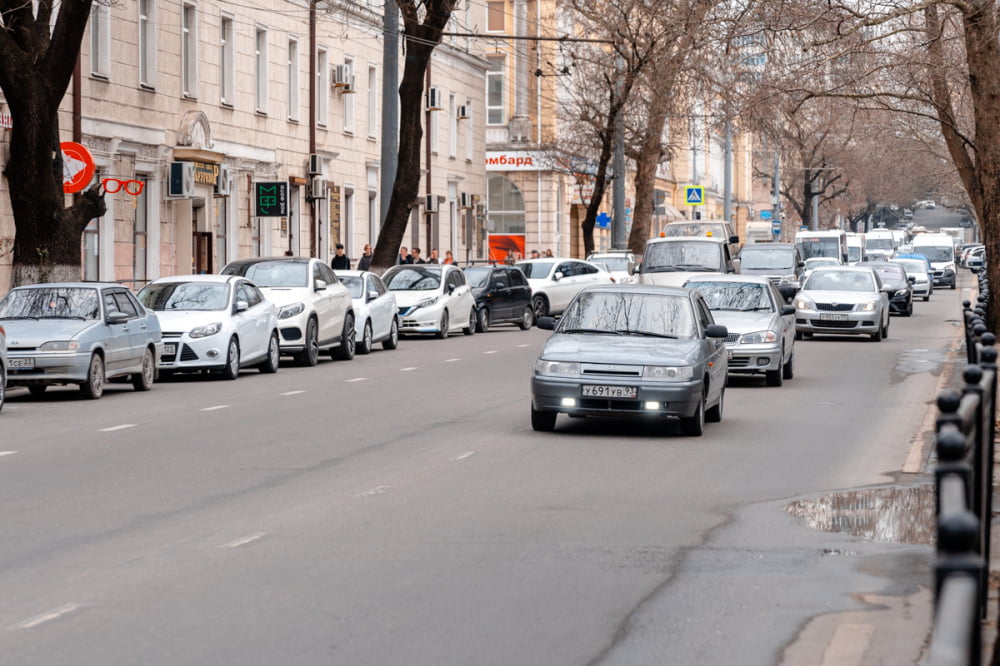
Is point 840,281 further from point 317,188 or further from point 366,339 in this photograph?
point 317,188

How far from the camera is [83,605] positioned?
7.45 metres

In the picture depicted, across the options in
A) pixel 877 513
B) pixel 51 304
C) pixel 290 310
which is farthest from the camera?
pixel 290 310

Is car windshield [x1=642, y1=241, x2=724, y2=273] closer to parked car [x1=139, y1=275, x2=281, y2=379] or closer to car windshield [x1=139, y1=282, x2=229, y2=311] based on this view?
parked car [x1=139, y1=275, x2=281, y2=379]

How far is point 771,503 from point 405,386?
1101 cm

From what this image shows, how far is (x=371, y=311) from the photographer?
3003cm

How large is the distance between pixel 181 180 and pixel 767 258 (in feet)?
56.1

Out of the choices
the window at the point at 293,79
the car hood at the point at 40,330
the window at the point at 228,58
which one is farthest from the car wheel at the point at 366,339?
the window at the point at 293,79

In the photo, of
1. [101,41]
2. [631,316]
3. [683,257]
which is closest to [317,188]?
[101,41]

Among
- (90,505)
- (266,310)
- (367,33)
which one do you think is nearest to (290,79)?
(367,33)

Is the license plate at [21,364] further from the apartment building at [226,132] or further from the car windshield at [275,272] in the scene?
the apartment building at [226,132]

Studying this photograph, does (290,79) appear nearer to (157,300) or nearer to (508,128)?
(157,300)

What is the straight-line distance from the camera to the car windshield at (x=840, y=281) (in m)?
34.0

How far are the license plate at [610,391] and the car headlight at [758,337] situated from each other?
22.3 ft

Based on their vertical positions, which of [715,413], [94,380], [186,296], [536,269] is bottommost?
[715,413]
